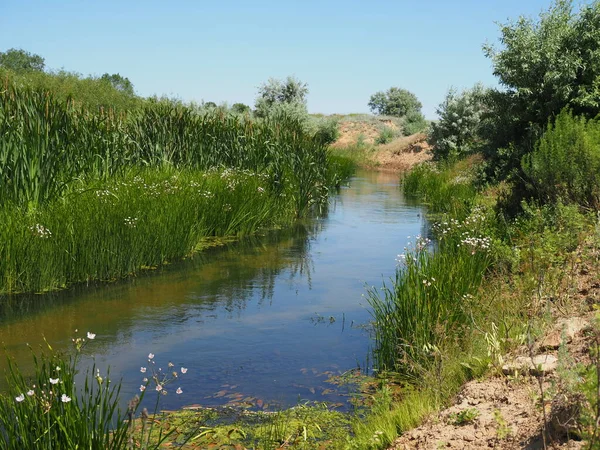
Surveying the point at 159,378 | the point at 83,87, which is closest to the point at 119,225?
the point at 159,378

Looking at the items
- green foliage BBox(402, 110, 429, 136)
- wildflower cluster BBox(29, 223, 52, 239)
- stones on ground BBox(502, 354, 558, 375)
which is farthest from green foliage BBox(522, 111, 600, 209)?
green foliage BBox(402, 110, 429, 136)

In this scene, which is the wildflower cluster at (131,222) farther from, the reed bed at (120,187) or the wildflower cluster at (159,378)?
the wildflower cluster at (159,378)

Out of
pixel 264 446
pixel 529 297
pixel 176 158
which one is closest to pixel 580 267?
pixel 529 297

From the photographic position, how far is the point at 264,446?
586 cm

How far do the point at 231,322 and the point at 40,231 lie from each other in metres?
3.43

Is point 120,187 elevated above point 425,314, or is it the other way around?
point 120,187

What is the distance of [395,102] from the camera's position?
10631 centimetres

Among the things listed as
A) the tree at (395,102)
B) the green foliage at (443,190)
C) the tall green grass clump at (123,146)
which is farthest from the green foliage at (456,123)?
the tree at (395,102)

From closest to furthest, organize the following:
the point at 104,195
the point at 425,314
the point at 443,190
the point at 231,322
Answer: the point at 425,314 → the point at 231,322 → the point at 104,195 → the point at 443,190

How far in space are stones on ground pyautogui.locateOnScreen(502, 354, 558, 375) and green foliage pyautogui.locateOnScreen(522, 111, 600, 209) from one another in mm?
6240

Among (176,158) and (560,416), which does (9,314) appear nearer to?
(560,416)

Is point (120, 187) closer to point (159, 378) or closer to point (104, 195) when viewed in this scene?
point (104, 195)

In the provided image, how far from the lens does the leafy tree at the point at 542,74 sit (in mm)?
17000

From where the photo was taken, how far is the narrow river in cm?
790
